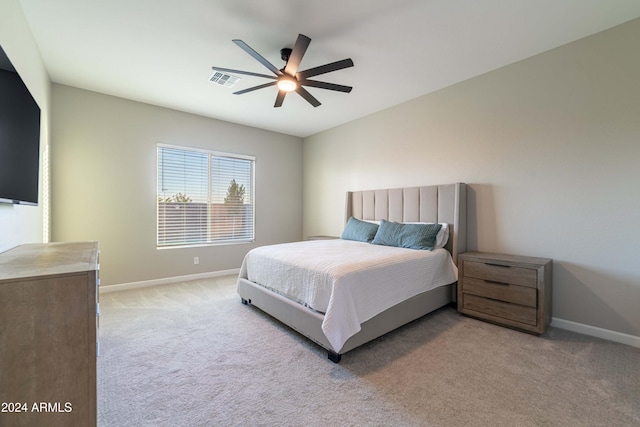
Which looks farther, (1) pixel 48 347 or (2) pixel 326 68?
(2) pixel 326 68

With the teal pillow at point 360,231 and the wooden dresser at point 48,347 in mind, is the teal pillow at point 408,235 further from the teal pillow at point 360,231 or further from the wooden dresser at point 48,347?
the wooden dresser at point 48,347

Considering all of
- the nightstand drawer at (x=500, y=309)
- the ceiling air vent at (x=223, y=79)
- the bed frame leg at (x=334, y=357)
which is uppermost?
the ceiling air vent at (x=223, y=79)

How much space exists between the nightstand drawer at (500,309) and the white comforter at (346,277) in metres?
0.31

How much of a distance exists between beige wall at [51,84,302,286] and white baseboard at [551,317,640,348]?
4600 millimetres

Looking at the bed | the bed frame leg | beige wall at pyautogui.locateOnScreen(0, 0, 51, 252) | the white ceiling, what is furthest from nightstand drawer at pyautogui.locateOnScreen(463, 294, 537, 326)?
beige wall at pyautogui.locateOnScreen(0, 0, 51, 252)

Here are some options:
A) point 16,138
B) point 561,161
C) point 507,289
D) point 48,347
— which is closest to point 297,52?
point 16,138

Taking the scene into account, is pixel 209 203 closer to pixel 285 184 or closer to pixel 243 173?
pixel 243 173

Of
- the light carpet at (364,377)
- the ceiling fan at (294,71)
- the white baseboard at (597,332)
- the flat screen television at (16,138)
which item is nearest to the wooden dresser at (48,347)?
the light carpet at (364,377)

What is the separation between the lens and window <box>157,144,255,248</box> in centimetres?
430

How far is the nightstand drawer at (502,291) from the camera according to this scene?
251 cm

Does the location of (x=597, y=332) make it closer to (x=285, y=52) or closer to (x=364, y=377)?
(x=364, y=377)

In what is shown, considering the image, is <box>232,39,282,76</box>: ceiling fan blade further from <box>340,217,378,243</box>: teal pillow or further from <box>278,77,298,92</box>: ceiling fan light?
<box>340,217,378,243</box>: teal pillow

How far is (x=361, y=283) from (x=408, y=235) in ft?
4.58

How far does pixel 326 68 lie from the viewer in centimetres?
232
